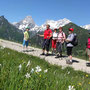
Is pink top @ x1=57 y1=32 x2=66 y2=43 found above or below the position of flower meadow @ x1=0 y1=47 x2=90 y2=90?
above

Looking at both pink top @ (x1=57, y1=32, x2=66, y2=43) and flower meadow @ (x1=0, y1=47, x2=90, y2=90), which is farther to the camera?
pink top @ (x1=57, y1=32, x2=66, y2=43)

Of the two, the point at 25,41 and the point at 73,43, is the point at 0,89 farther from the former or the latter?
the point at 25,41

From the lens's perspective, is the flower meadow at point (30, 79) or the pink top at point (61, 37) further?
the pink top at point (61, 37)

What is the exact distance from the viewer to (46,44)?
1209 centimetres

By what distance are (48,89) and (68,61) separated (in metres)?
8.52

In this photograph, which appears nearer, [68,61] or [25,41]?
[68,61]

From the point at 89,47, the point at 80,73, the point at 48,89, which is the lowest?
the point at 80,73

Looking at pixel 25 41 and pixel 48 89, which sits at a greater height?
pixel 25 41

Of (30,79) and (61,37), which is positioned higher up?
(61,37)

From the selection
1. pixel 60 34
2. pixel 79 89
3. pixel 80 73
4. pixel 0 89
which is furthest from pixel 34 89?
pixel 60 34

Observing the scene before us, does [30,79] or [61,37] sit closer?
[30,79]

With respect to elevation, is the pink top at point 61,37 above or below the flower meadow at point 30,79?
above

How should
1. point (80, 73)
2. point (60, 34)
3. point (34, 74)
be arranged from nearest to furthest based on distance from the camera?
point (34, 74), point (80, 73), point (60, 34)

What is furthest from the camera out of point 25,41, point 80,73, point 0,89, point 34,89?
point 25,41
